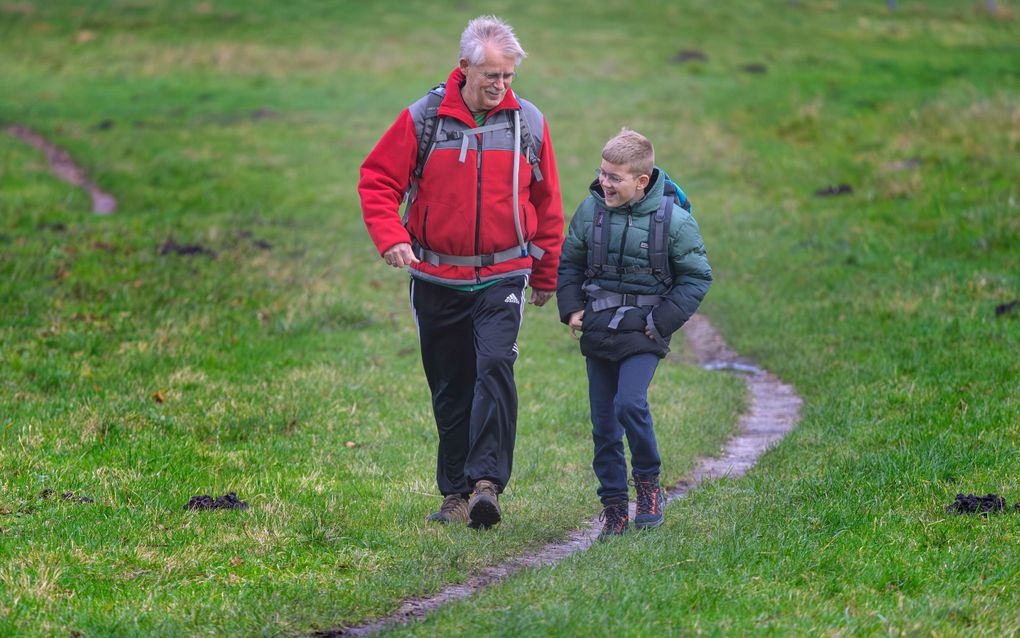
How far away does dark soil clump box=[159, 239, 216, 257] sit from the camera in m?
16.7

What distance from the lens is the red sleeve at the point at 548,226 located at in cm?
720

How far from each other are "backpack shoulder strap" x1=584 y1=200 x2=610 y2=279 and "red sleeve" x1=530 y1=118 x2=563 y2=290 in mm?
423

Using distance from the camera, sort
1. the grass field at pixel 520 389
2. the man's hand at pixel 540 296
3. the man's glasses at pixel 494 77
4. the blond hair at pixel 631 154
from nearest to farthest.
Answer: the grass field at pixel 520 389
the blond hair at pixel 631 154
the man's glasses at pixel 494 77
the man's hand at pixel 540 296

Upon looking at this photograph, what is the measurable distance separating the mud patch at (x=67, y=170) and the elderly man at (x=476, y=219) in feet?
55.2

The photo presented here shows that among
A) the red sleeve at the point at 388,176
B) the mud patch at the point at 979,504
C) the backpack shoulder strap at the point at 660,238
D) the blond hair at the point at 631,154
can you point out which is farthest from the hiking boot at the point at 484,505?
the mud patch at the point at 979,504

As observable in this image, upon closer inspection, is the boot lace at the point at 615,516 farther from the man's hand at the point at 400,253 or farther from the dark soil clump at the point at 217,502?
the dark soil clump at the point at 217,502

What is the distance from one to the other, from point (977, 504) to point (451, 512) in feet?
10.7

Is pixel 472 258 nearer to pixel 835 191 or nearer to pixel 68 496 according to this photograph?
pixel 68 496

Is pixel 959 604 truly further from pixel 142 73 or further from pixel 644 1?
pixel 644 1

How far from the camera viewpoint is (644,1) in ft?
205

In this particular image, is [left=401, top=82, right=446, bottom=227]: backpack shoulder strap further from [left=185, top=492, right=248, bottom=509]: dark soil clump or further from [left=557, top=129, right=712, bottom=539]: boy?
[left=185, top=492, right=248, bottom=509]: dark soil clump

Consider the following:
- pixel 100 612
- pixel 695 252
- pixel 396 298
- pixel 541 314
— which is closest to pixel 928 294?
pixel 541 314

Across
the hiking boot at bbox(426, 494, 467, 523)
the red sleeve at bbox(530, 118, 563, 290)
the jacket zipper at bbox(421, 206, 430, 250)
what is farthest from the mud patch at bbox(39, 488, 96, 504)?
the red sleeve at bbox(530, 118, 563, 290)

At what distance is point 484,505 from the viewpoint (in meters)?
6.91
